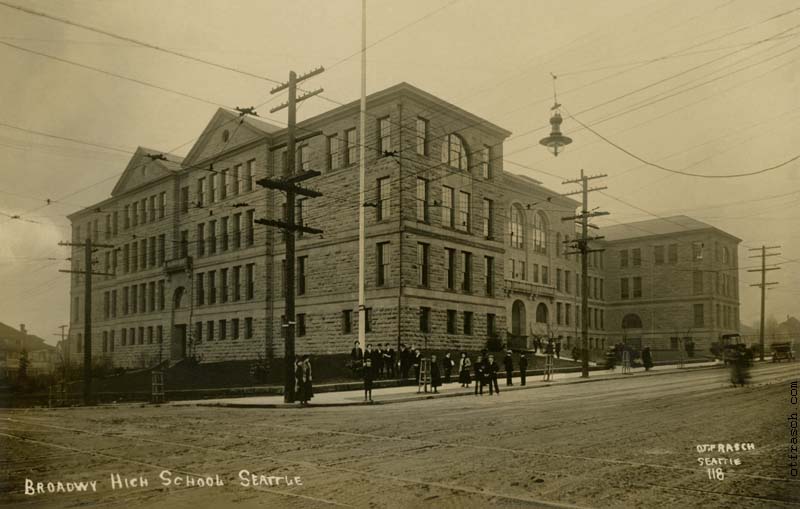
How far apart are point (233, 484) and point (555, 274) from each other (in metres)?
56.5

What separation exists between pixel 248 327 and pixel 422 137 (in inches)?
746

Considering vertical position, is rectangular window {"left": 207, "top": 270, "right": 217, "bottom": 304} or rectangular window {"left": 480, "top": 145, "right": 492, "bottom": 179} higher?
rectangular window {"left": 480, "top": 145, "right": 492, "bottom": 179}

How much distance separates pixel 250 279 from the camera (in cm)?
4697

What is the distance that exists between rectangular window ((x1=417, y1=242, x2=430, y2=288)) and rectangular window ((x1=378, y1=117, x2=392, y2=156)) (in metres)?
5.89

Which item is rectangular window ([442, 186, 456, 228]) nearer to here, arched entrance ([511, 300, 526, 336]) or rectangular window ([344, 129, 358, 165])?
rectangular window ([344, 129, 358, 165])

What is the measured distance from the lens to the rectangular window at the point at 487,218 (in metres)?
42.9

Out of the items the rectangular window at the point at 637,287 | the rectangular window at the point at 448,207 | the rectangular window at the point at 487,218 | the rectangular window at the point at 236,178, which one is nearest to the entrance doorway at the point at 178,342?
the rectangular window at the point at 236,178

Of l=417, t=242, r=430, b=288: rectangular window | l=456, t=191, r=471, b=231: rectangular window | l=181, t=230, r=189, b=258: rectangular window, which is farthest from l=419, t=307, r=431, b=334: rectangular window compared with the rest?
l=181, t=230, r=189, b=258: rectangular window

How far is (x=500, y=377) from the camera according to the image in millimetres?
33375

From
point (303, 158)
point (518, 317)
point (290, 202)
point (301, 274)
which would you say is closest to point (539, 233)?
point (518, 317)

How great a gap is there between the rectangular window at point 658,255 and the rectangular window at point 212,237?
46.2 meters

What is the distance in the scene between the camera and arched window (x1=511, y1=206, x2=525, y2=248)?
57.4 m

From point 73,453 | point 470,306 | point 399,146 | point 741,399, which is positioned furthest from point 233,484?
point 470,306

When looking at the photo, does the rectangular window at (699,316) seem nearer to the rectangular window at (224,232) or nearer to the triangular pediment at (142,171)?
the rectangular window at (224,232)
